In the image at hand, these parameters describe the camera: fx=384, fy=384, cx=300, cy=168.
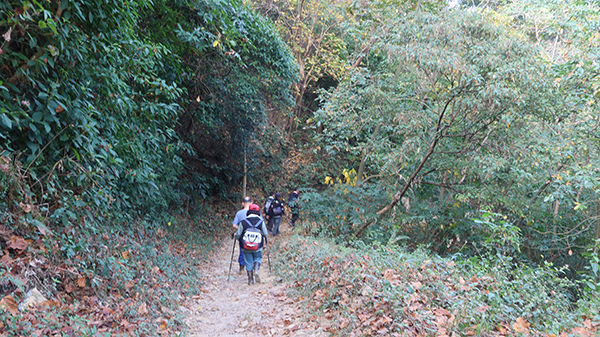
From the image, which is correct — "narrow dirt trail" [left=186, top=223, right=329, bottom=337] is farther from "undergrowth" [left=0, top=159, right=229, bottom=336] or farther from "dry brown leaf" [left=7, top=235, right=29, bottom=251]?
"dry brown leaf" [left=7, top=235, right=29, bottom=251]

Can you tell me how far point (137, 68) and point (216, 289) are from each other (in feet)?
16.5

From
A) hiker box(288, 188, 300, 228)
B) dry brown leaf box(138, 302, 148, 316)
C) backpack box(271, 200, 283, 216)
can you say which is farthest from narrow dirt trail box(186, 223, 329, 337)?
hiker box(288, 188, 300, 228)

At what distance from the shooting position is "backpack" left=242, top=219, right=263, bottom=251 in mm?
8469

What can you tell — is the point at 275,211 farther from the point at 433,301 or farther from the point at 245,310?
the point at 433,301

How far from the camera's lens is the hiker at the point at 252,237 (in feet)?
27.8

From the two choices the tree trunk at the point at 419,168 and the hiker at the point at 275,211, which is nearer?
the tree trunk at the point at 419,168

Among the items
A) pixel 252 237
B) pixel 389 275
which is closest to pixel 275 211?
pixel 252 237

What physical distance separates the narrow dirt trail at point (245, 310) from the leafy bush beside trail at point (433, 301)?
393mm

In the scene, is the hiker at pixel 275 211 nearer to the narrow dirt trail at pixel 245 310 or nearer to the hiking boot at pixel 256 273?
the narrow dirt trail at pixel 245 310

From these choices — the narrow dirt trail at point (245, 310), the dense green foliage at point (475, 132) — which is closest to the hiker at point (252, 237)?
the narrow dirt trail at point (245, 310)

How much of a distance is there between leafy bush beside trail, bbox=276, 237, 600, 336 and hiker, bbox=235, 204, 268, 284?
177 cm

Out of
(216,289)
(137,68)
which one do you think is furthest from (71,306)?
(216,289)

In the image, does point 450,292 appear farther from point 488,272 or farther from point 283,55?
point 283,55

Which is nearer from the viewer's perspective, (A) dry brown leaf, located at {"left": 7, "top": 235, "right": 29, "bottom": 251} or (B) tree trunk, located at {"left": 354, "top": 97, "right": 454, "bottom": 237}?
(A) dry brown leaf, located at {"left": 7, "top": 235, "right": 29, "bottom": 251}
